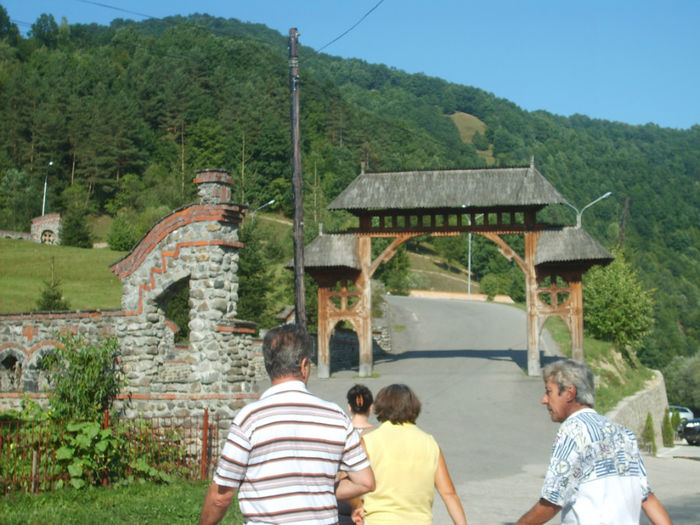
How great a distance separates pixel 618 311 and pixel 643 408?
8.42 m

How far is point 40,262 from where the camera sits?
165 feet

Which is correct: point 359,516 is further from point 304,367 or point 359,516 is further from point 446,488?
point 304,367

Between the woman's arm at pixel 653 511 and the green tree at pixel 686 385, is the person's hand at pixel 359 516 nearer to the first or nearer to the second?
the woman's arm at pixel 653 511

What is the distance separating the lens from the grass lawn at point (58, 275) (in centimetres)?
4047

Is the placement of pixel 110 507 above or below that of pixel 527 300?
below

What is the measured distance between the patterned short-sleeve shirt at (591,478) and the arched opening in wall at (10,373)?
21.4 metres

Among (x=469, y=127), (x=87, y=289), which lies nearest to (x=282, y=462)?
(x=87, y=289)

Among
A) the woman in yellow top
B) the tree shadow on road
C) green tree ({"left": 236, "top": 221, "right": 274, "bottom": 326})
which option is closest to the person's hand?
the woman in yellow top

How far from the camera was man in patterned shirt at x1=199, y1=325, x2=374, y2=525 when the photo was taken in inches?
159

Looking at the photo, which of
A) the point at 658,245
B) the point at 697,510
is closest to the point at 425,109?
the point at 658,245

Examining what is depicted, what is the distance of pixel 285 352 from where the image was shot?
4.26 meters

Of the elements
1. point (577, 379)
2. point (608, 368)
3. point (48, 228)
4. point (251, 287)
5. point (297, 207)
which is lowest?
point (608, 368)

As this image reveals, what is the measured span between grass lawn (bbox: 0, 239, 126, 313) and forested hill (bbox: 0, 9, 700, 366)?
362 inches

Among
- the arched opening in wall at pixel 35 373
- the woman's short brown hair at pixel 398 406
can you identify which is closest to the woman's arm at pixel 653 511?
the woman's short brown hair at pixel 398 406
